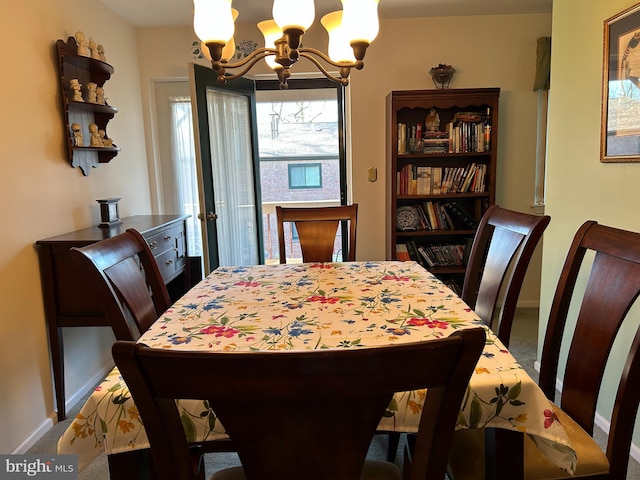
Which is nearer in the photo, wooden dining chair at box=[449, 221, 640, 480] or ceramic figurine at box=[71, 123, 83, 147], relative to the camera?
wooden dining chair at box=[449, 221, 640, 480]

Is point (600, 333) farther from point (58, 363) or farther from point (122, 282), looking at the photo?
point (58, 363)

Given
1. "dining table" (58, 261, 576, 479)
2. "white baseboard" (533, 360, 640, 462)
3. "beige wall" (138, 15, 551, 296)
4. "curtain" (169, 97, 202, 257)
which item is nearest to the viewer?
"dining table" (58, 261, 576, 479)

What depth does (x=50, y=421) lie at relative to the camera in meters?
2.16

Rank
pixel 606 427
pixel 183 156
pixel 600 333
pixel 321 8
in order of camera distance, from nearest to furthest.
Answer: pixel 600 333, pixel 606 427, pixel 321 8, pixel 183 156

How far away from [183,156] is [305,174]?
178 centimetres

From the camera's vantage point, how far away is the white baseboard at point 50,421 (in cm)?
197

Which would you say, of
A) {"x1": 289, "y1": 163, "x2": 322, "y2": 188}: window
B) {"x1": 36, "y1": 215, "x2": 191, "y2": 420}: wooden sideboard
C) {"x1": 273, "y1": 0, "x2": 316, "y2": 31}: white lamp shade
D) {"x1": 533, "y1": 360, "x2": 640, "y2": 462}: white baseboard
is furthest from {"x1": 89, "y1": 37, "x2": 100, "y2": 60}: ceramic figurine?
{"x1": 533, "y1": 360, "x2": 640, "y2": 462}: white baseboard

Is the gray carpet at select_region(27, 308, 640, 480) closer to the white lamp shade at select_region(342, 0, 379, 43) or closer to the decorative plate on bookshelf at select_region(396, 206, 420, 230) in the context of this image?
the decorative plate on bookshelf at select_region(396, 206, 420, 230)

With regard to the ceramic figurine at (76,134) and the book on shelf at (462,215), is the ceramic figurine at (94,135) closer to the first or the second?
the ceramic figurine at (76,134)

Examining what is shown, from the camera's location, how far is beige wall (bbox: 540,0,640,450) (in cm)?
182

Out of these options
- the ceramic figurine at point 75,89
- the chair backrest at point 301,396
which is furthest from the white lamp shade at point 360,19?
the ceramic figurine at point 75,89

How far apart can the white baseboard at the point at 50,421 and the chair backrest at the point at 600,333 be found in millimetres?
2123

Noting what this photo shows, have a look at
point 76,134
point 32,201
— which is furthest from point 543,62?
point 32,201

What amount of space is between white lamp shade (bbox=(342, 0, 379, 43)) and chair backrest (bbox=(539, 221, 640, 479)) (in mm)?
905
